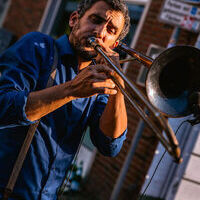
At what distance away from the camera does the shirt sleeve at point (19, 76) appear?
122 centimetres

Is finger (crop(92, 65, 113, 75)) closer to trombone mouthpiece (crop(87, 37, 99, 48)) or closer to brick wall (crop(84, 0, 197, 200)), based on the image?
trombone mouthpiece (crop(87, 37, 99, 48))

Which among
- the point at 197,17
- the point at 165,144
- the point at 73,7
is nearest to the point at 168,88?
the point at 165,144

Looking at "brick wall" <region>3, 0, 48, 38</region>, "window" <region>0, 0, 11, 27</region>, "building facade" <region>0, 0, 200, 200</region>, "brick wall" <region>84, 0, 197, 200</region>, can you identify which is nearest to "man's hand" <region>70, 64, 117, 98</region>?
"building facade" <region>0, 0, 200, 200</region>

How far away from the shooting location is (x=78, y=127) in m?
1.66

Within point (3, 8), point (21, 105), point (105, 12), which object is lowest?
point (21, 105)

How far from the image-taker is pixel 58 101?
Result: 121cm

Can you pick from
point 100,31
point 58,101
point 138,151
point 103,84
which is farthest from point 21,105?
point 138,151

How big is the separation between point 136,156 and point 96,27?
252 centimetres

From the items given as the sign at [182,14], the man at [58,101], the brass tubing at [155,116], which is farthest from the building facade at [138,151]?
the brass tubing at [155,116]

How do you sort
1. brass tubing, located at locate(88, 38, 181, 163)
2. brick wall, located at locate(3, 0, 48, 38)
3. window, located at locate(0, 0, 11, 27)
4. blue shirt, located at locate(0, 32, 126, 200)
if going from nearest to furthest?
brass tubing, located at locate(88, 38, 181, 163) < blue shirt, located at locate(0, 32, 126, 200) < brick wall, located at locate(3, 0, 48, 38) < window, located at locate(0, 0, 11, 27)

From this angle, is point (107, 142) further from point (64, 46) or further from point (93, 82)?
point (64, 46)

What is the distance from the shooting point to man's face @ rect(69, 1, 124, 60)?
1.59 metres

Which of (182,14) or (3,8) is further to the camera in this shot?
(3,8)

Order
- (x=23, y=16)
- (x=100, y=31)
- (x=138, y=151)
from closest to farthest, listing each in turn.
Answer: (x=100, y=31) < (x=138, y=151) < (x=23, y=16)
